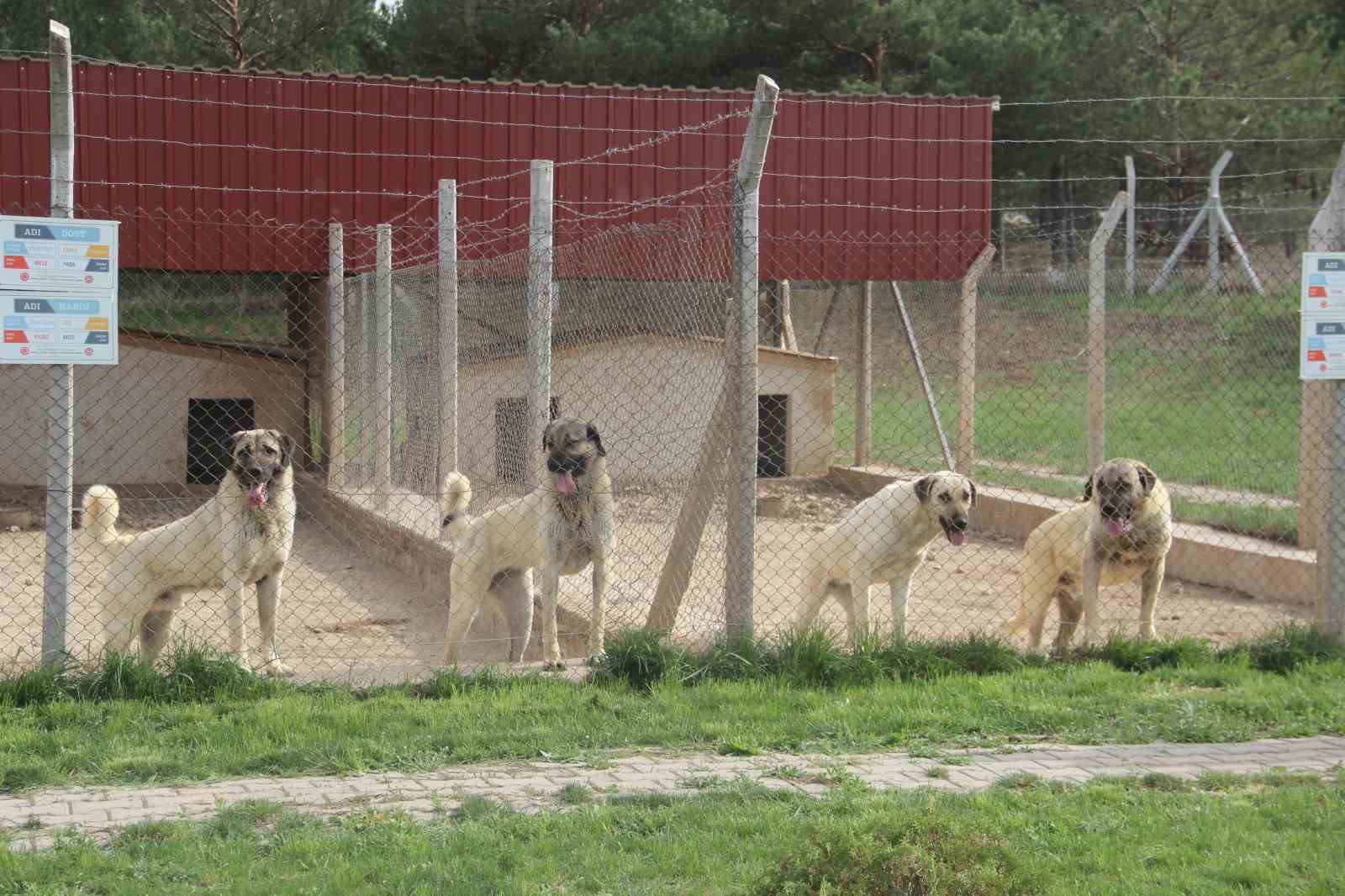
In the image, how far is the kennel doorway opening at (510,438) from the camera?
994 centimetres

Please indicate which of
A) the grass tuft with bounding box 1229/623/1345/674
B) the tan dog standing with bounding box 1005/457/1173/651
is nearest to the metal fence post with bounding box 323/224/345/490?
the tan dog standing with bounding box 1005/457/1173/651

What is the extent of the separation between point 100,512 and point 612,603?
2.71 meters

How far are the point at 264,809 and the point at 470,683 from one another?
163cm

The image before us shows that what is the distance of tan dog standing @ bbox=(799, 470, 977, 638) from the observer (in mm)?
6520

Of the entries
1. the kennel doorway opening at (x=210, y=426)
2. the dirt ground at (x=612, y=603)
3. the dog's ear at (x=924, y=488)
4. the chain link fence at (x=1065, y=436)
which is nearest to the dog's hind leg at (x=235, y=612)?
the dirt ground at (x=612, y=603)

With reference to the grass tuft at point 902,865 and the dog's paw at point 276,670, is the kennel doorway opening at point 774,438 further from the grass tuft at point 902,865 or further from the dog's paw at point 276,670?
the grass tuft at point 902,865

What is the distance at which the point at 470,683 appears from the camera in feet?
18.5

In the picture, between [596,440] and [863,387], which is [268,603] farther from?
[863,387]

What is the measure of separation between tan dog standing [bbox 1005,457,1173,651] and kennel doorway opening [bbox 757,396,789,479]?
809cm

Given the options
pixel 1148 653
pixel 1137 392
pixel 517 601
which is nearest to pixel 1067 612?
pixel 1148 653

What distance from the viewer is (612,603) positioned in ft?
25.3

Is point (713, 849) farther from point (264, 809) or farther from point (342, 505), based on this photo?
point (342, 505)

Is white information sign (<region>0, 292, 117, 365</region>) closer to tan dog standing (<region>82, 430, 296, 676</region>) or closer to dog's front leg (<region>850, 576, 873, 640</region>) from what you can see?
tan dog standing (<region>82, 430, 296, 676</region>)

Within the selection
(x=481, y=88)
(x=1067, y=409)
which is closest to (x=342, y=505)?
(x=481, y=88)
